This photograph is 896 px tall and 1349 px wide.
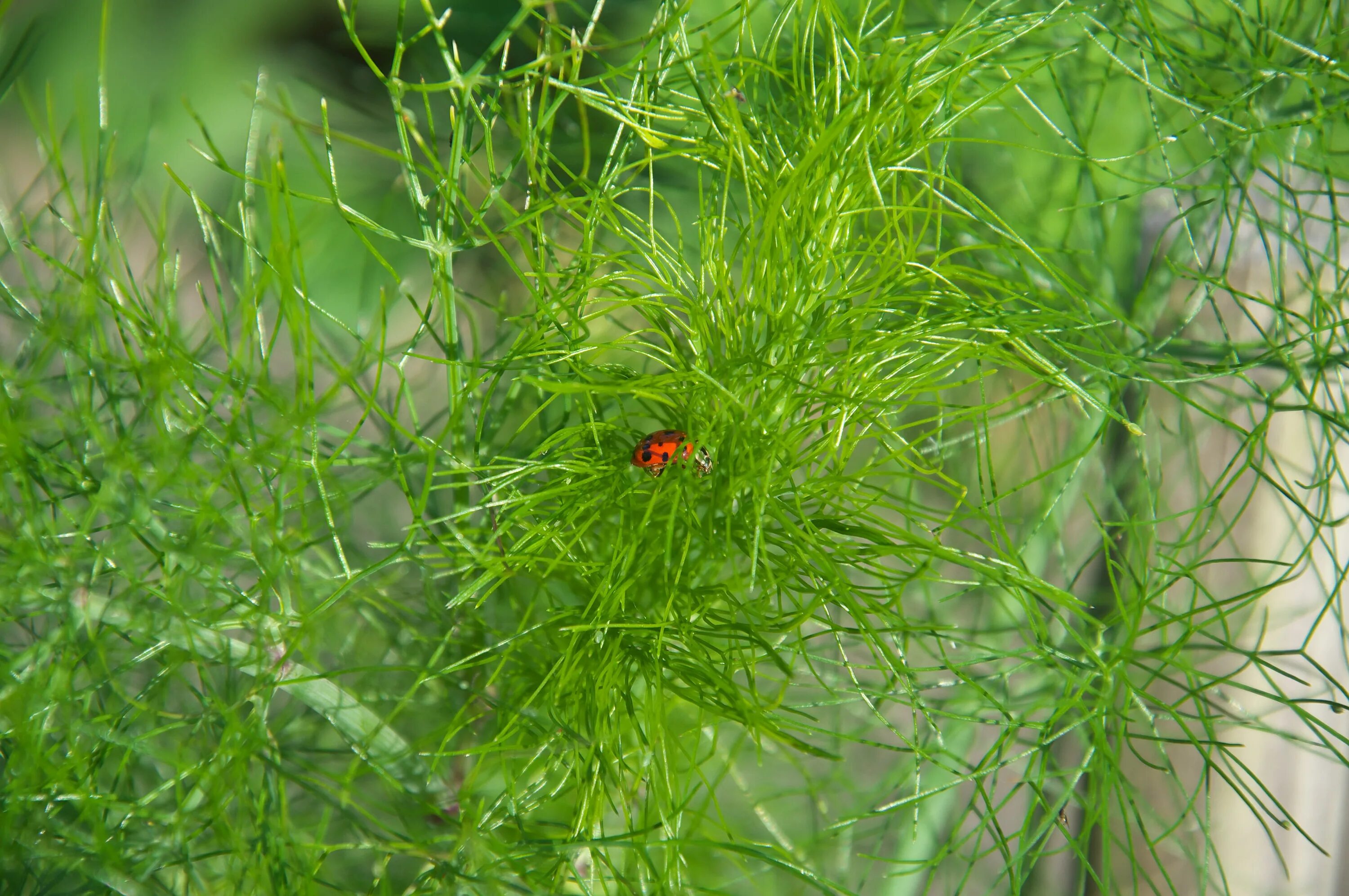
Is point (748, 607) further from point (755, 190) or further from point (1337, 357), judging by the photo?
point (1337, 357)

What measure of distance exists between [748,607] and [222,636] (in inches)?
8.9

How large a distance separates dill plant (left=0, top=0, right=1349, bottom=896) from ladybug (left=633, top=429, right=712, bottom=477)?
0.4 inches

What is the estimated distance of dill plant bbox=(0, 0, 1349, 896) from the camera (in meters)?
0.34

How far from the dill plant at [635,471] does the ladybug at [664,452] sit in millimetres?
11

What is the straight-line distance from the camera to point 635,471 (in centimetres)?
41

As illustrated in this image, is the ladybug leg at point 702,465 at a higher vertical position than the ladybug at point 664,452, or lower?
lower

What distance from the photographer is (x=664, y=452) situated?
1.16 feet

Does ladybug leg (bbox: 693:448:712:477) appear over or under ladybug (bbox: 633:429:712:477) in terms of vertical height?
under

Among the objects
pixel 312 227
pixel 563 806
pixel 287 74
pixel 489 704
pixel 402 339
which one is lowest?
pixel 563 806

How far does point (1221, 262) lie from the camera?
0.58m

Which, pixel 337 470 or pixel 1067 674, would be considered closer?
pixel 1067 674

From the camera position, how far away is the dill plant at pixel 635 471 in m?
0.34

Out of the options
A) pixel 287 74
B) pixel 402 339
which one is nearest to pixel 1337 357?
pixel 402 339

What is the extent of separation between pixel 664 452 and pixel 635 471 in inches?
2.2
